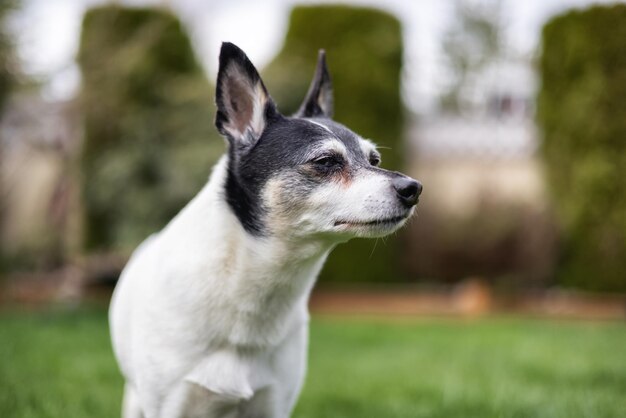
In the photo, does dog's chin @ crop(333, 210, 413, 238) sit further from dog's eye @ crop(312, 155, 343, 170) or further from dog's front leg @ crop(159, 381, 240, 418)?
dog's front leg @ crop(159, 381, 240, 418)

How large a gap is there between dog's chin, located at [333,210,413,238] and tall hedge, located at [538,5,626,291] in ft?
20.6

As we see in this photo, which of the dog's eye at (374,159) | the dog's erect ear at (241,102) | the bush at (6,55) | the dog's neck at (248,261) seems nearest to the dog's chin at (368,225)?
the dog's neck at (248,261)

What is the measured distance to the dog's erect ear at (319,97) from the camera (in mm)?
3227

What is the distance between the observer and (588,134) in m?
8.13

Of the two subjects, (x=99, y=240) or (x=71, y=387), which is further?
(x=99, y=240)

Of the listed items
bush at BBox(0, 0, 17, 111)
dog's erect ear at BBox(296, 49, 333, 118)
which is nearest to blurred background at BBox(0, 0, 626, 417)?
bush at BBox(0, 0, 17, 111)

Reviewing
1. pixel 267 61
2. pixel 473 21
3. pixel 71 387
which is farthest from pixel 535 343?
pixel 473 21

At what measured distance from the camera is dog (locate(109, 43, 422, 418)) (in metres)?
2.56

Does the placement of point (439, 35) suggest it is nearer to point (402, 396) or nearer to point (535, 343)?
point (535, 343)

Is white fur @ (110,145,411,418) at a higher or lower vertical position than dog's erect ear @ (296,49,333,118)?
lower

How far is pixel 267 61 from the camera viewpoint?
9.18m

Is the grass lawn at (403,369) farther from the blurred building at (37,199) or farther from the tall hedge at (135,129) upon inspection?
the blurred building at (37,199)

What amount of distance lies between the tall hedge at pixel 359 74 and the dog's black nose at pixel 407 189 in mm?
6452

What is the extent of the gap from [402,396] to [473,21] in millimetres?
20278
